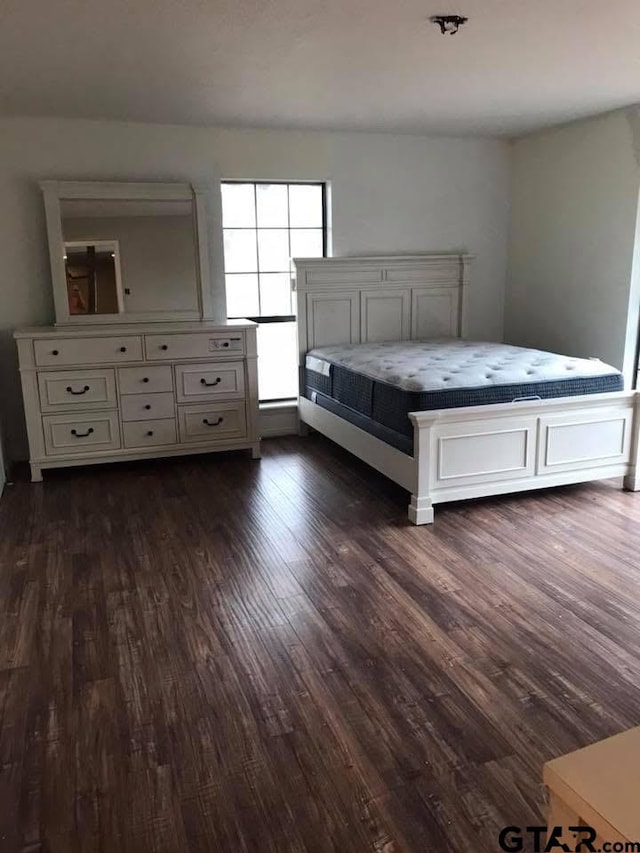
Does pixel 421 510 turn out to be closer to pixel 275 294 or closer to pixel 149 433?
pixel 149 433

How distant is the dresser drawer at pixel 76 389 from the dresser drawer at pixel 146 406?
0.09 metres

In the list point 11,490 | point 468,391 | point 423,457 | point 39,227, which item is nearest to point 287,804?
point 423,457

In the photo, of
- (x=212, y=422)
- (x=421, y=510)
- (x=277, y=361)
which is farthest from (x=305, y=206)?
(x=421, y=510)

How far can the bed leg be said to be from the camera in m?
3.52

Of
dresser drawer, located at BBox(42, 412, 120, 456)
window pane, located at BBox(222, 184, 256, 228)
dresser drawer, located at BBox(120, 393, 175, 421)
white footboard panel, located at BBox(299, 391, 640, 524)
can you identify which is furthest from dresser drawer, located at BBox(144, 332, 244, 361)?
white footboard panel, located at BBox(299, 391, 640, 524)

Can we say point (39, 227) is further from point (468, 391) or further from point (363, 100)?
point (468, 391)

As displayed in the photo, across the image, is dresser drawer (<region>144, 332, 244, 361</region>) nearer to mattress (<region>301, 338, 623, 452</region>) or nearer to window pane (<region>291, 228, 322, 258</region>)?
mattress (<region>301, 338, 623, 452</region>)

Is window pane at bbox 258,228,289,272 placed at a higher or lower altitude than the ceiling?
lower

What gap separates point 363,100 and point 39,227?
7.37 ft

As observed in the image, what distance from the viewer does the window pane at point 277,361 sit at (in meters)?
5.31

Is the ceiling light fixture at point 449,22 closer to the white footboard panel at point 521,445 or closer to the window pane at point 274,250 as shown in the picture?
the white footboard panel at point 521,445

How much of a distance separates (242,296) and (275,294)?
0.26 m

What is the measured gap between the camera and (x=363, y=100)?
4.00 metres

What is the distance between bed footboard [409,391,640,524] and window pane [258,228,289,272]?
226 cm
